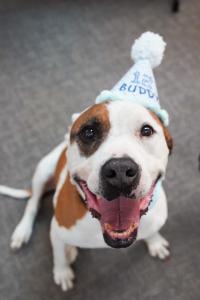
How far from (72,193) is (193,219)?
81cm

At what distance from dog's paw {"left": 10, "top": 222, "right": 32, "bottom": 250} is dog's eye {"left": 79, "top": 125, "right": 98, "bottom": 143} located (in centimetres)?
84

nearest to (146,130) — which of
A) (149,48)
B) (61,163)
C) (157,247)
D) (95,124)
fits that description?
(95,124)

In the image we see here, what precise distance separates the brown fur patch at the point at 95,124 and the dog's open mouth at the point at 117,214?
10 centimetres

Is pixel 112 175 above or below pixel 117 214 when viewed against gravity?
above

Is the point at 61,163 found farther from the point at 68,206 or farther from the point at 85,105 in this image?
the point at 85,105

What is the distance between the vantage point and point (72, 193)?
1.58 metres

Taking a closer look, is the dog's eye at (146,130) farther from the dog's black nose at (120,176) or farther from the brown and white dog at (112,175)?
the dog's black nose at (120,176)

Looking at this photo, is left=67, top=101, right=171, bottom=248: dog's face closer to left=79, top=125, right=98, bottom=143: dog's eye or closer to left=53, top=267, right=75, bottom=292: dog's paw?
left=79, top=125, right=98, bottom=143: dog's eye

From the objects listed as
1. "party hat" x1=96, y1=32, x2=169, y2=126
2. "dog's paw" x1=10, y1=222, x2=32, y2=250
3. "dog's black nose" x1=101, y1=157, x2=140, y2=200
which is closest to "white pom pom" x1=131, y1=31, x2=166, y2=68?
"party hat" x1=96, y1=32, x2=169, y2=126

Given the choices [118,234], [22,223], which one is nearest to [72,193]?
[118,234]

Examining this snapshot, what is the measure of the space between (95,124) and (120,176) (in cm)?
21

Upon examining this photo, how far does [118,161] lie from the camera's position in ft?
4.05

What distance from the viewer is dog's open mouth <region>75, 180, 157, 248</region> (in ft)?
4.58

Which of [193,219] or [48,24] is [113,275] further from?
[48,24]
